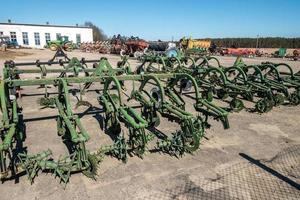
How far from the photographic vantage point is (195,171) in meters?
4.65

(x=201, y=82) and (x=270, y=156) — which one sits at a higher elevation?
(x=201, y=82)

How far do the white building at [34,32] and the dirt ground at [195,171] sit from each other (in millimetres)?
47664

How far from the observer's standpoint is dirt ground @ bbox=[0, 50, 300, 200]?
3.99 meters

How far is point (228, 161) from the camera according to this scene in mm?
5070

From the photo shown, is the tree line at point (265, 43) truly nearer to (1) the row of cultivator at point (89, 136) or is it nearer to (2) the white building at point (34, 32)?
(2) the white building at point (34, 32)

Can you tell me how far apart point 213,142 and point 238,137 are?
0.78 metres

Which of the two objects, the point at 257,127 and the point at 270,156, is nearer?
the point at 270,156

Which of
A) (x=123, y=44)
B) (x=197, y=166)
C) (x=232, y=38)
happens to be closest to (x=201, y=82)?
(x=197, y=166)

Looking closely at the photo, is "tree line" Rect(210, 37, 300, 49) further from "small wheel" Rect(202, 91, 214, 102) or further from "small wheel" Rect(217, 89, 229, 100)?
"small wheel" Rect(202, 91, 214, 102)

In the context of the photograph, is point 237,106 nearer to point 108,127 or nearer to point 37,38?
point 108,127

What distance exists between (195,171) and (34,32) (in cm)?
5180

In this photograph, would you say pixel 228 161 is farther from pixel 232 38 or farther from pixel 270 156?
pixel 232 38

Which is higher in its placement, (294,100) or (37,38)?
(37,38)

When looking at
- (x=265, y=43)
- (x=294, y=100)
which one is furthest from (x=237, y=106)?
(x=265, y=43)
